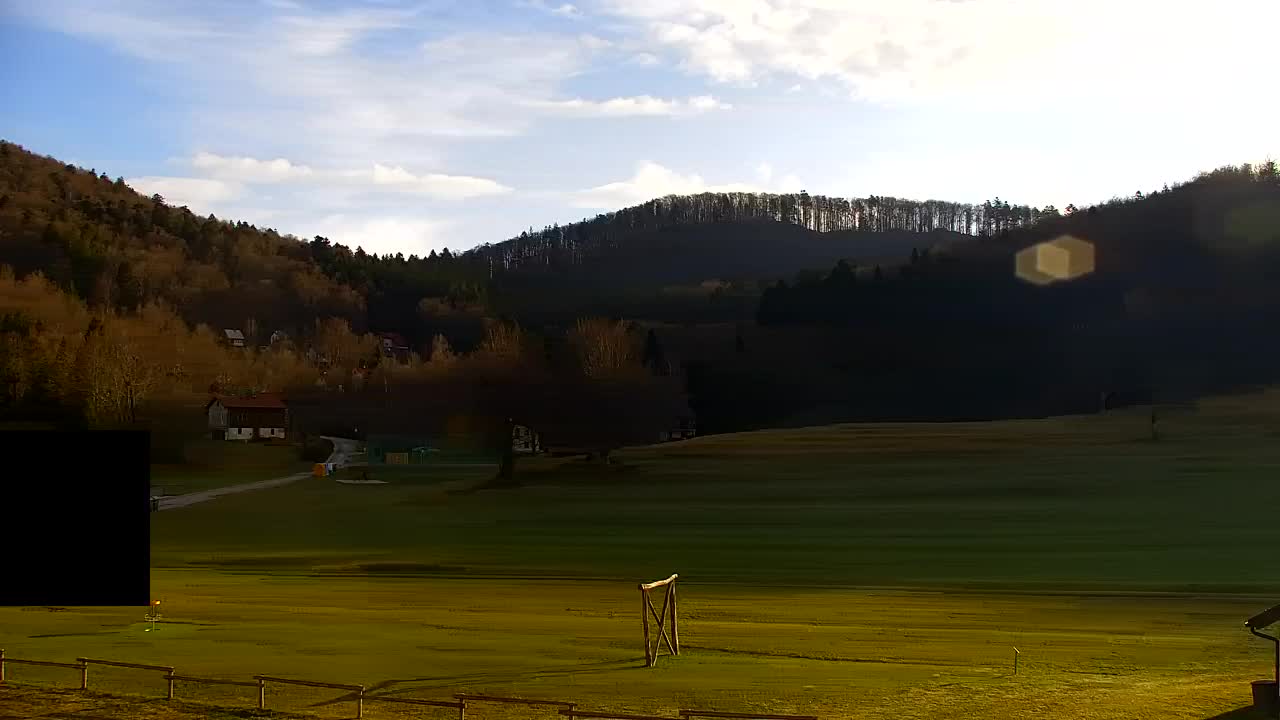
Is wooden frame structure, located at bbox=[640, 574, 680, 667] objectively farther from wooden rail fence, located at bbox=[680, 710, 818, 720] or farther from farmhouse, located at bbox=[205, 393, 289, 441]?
farmhouse, located at bbox=[205, 393, 289, 441]

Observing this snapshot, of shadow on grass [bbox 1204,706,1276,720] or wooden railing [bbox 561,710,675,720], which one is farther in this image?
shadow on grass [bbox 1204,706,1276,720]

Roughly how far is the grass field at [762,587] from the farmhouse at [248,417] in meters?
30.8

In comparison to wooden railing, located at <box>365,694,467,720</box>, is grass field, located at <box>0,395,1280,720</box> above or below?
below

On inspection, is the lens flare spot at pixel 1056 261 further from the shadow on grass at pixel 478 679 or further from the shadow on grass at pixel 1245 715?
the shadow on grass at pixel 1245 715

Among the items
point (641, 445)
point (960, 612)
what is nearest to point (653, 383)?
point (641, 445)

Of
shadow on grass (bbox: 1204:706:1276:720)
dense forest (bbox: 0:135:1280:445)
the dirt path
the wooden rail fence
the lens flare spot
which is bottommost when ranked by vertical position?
the dirt path

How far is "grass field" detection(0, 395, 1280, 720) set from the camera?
24.3m

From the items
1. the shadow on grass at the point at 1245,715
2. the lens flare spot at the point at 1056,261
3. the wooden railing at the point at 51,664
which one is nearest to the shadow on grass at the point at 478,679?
the wooden railing at the point at 51,664

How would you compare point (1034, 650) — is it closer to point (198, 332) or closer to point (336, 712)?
point (336, 712)

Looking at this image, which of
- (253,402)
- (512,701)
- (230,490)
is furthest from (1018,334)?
(512,701)

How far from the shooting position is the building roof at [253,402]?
11544 centimetres
